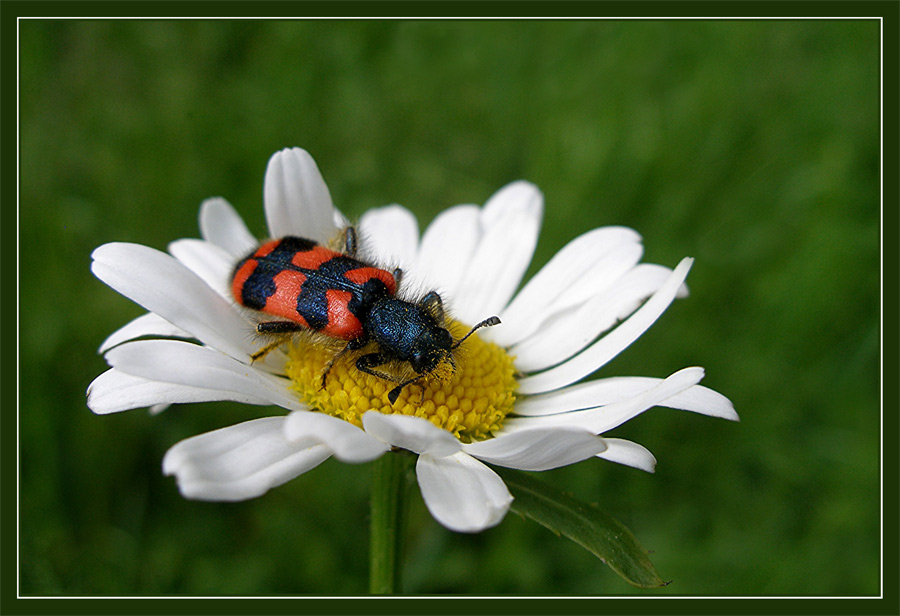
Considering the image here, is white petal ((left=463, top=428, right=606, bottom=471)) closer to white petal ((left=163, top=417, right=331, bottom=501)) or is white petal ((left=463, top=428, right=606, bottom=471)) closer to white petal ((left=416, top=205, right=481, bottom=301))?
white petal ((left=163, top=417, right=331, bottom=501))

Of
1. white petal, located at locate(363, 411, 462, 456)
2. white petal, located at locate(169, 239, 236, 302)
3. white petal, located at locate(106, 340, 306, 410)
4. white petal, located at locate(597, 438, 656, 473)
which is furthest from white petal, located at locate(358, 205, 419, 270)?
white petal, located at locate(597, 438, 656, 473)


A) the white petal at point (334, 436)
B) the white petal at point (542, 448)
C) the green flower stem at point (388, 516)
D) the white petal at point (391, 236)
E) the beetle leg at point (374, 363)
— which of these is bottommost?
the green flower stem at point (388, 516)

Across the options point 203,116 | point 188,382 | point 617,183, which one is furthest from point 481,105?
point 188,382

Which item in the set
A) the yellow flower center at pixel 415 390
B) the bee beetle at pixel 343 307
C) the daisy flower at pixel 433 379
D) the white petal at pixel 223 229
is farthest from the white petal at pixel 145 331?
the white petal at pixel 223 229

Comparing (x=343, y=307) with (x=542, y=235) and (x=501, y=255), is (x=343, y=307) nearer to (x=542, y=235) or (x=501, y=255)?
(x=501, y=255)

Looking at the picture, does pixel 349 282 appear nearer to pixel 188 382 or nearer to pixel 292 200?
pixel 292 200

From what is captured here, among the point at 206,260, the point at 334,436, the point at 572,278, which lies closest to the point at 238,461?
the point at 334,436

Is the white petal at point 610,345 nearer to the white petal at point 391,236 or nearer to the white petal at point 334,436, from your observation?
the white petal at point 391,236
